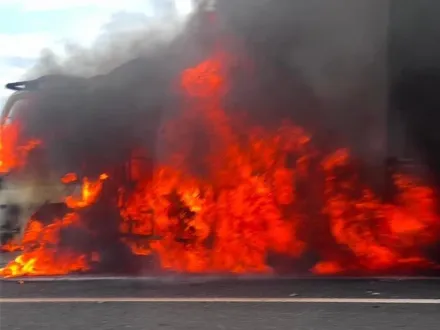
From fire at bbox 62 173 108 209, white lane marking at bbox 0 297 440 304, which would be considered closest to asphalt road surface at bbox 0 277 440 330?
white lane marking at bbox 0 297 440 304

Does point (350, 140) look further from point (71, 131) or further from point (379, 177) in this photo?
point (71, 131)

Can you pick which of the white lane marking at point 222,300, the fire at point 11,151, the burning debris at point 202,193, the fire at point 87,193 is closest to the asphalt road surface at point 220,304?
the white lane marking at point 222,300

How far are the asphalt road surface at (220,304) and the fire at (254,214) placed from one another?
63 centimetres

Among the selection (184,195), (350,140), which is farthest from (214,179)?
(350,140)

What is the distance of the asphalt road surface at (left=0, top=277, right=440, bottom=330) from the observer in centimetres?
429

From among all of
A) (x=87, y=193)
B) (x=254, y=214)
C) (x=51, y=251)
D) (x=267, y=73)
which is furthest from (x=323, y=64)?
(x=51, y=251)

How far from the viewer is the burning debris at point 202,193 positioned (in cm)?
643

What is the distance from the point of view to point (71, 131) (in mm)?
7438

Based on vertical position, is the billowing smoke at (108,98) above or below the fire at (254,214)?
above

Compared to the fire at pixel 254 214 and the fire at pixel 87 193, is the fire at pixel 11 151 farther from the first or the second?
the fire at pixel 87 193

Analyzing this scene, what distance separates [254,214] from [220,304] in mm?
1988

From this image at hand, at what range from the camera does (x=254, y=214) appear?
6625mm

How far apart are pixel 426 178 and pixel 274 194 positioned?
195 centimetres

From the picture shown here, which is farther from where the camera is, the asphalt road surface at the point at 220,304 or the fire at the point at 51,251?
the fire at the point at 51,251
